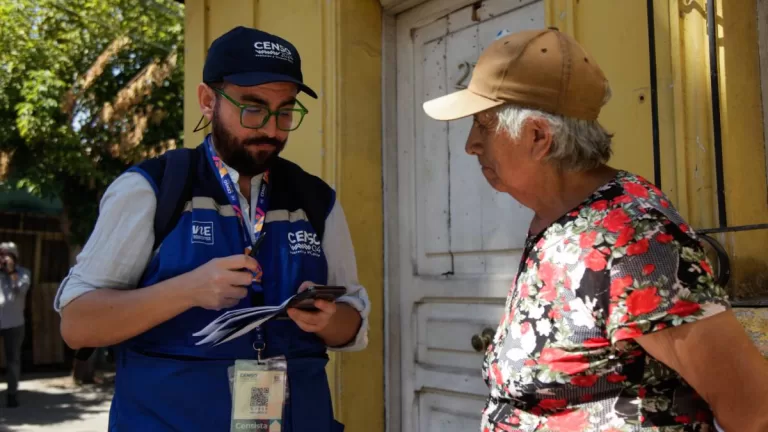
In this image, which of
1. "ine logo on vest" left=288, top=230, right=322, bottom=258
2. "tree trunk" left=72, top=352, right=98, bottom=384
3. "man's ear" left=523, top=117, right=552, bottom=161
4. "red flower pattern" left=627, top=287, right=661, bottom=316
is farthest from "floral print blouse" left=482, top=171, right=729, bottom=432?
"tree trunk" left=72, top=352, right=98, bottom=384

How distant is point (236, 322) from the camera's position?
1.70 meters

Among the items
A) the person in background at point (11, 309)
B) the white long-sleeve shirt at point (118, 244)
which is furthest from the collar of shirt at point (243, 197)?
the person in background at point (11, 309)

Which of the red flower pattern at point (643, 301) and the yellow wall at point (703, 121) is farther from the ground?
the yellow wall at point (703, 121)

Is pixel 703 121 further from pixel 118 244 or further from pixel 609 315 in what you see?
pixel 118 244

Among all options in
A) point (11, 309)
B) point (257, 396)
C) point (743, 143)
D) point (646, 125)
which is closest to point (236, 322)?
point (257, 396)

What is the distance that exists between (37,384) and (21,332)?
9.85ft

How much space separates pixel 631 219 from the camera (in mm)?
1368

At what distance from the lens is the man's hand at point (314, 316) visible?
1.77 meters

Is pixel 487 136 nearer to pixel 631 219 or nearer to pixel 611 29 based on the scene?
pixel 631 219

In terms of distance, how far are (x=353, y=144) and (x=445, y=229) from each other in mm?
655

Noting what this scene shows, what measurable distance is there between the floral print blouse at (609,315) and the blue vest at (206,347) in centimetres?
63

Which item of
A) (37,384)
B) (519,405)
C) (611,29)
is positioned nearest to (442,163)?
(611,29)

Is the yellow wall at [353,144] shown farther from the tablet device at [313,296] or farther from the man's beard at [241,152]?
the tablet device at [313,296]

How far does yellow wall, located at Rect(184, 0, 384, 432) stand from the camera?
11.7 ft
